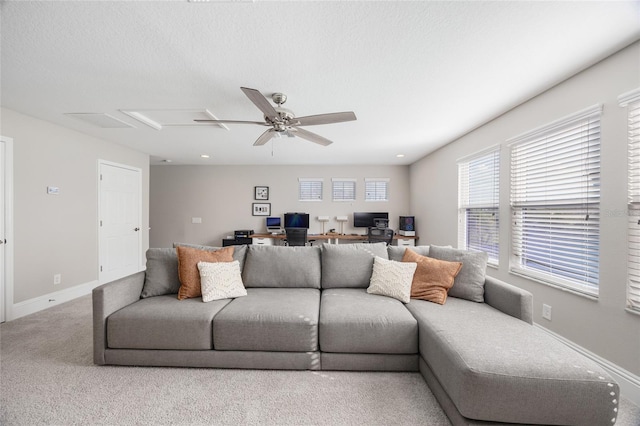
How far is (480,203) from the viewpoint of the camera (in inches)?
134

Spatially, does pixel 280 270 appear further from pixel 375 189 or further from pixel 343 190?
pixel 375 189

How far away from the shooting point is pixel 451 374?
4.46 ft

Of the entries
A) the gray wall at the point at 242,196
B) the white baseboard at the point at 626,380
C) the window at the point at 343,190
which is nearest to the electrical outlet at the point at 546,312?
the white baseboard at the point at 626,380

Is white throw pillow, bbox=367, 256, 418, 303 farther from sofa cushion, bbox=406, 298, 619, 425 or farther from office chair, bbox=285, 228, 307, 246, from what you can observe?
office chair, bbox=285, 228, 307, 246

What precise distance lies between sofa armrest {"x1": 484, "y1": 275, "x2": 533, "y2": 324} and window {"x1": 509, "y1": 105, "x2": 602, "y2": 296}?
0.62 m

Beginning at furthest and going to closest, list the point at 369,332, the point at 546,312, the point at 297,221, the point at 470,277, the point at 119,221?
the point at 297,221 < the point at 119,221 < the point at 546,312 < the point at 470,277 < the point at 369,332

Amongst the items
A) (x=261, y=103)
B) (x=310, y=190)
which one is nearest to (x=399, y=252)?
Result: (x=261, y=103)

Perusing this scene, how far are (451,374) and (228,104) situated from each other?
3004 millimetres

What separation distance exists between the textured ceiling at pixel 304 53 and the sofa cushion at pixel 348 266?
1.62 metres

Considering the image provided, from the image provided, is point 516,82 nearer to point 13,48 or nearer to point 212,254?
point 212,254

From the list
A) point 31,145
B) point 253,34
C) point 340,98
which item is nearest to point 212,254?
point 253,34

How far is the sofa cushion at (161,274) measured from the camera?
2.28m

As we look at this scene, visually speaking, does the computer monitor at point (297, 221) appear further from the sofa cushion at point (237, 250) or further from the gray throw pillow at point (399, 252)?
the gray throw pillow at point (399, 252)

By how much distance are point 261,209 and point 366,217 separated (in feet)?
8.71
